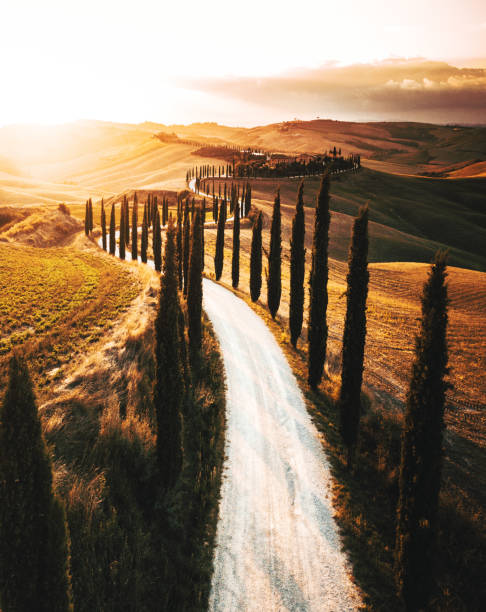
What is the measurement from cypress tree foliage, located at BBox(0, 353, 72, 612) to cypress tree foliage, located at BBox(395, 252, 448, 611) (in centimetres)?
900

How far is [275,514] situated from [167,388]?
5.90 meters

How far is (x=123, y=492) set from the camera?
11.2m

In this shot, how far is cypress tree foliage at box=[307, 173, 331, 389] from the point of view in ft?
65.0

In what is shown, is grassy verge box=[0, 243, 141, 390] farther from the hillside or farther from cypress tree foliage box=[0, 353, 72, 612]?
the hillside

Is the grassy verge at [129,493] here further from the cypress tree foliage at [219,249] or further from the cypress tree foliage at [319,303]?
the cypress tree foliage at [219,249]

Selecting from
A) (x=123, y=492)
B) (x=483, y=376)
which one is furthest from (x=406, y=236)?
(x=123, y=492)

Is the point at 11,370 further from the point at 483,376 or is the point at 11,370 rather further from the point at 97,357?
the point at 483,376

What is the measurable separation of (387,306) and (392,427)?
932 inches

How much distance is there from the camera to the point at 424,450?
959 cm

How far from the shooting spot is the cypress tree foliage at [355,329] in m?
15.4

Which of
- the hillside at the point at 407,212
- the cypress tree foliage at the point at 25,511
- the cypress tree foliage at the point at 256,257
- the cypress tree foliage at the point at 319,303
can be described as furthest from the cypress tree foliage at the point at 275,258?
the hillside at the point at 407,212

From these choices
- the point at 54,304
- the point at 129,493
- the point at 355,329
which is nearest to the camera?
the point at 129,493

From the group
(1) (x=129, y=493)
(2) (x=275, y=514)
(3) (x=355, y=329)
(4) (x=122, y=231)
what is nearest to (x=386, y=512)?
(2) (x=275, y=514)

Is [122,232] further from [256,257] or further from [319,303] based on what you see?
[319,303]
